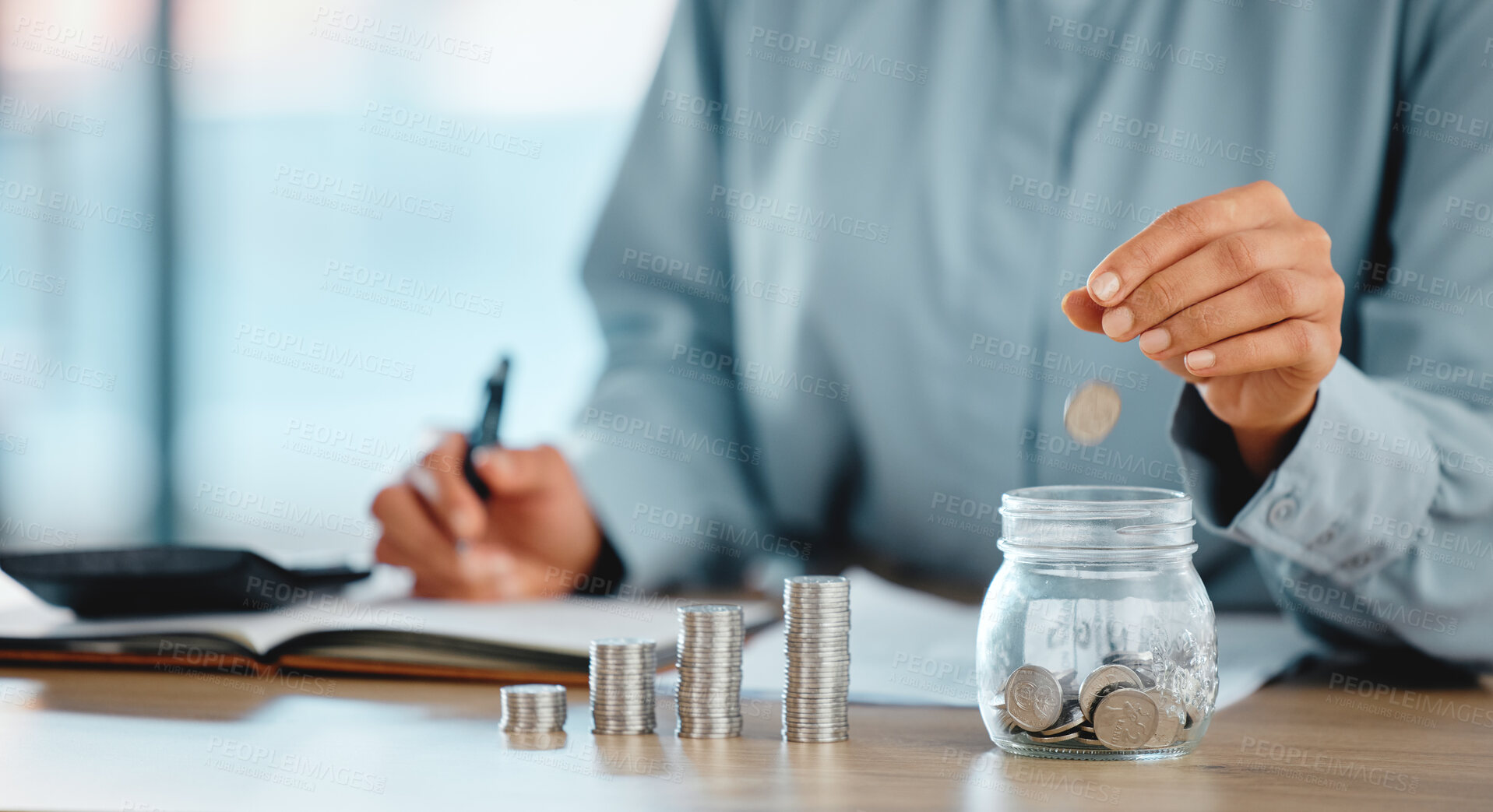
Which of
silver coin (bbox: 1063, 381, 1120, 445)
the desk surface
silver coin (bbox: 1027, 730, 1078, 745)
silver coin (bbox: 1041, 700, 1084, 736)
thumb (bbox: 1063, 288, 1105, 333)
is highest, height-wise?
thumb (bbox: 1063, 288, 1105, 333)

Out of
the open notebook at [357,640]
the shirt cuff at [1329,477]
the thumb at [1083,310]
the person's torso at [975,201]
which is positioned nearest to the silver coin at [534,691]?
the open notebook at [357,640]

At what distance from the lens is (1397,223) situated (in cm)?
131

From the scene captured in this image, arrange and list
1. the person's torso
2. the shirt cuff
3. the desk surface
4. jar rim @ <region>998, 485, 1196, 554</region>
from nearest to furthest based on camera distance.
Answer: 1. the desk surface
2. jar rim @ <region>998, 485, 1196, 554</region>
3. the shirt cuff
4. the person's torso

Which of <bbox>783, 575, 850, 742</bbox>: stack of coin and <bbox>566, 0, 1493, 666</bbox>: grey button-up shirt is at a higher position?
<bbox>566, 0, 1493, 666</bbox>: grey button-up shirt

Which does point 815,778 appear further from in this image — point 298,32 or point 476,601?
point 298,32

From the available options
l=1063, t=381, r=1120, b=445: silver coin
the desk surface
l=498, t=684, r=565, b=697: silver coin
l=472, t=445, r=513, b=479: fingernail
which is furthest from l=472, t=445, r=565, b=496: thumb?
l=1063, t=381, r=1120, b=445: silver coin

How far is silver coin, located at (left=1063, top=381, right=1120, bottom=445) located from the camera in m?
0.96

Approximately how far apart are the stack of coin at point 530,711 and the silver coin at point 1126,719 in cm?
36

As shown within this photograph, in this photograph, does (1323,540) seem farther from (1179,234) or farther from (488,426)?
(488,426)

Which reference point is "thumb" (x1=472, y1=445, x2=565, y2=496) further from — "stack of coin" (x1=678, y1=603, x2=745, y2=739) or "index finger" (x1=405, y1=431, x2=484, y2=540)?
"stack of coin" (x1=678, y1=603, x2=745, y2=739)

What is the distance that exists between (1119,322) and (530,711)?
18.7 inches

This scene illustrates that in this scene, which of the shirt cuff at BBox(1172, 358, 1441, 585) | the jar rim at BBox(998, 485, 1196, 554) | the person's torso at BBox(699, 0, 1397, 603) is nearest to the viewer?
the jar rim at BBox(998, 485, 1196, 554)

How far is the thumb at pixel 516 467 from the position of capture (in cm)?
131

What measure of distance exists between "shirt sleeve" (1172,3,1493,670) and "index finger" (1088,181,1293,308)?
8.0 inches
